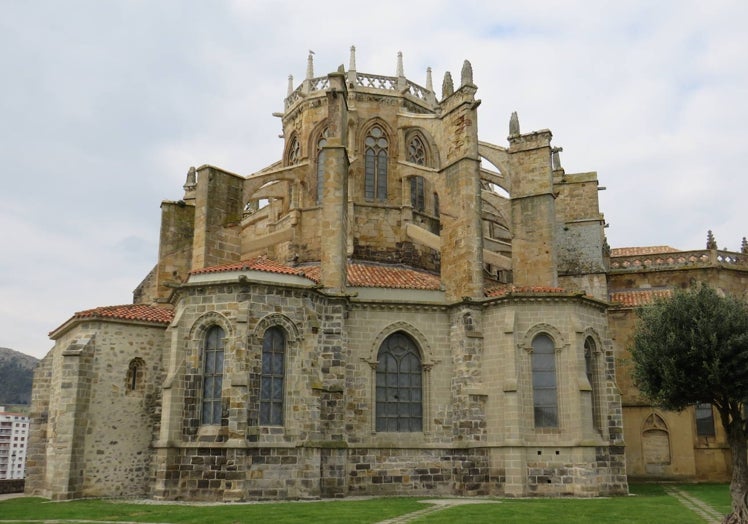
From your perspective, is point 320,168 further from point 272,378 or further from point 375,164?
point 272,378

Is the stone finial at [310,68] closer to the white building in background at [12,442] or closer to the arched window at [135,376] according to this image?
the arched window at [135,376]

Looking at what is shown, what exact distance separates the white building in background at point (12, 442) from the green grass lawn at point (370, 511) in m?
114

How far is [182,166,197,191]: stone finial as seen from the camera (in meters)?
31.3

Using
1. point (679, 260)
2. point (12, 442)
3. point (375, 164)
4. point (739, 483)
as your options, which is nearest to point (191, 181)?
point (375, 164)

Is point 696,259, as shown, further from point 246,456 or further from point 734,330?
point 246,456

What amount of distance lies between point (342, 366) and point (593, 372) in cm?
836

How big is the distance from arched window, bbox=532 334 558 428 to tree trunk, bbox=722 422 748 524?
23.0ft

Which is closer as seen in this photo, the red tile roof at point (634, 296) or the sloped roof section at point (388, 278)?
the sloped roof section at point (388, 278)

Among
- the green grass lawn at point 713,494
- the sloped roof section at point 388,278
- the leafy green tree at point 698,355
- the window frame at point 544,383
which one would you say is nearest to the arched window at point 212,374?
the sloped roof section at point 388,278

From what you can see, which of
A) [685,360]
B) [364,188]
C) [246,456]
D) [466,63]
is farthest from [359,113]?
[685,360]

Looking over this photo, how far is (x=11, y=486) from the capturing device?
82.1ft

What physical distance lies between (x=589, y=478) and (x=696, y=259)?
14425 millimetres

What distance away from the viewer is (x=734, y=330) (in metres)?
15.8

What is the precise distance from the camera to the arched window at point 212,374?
19797 millimetres
